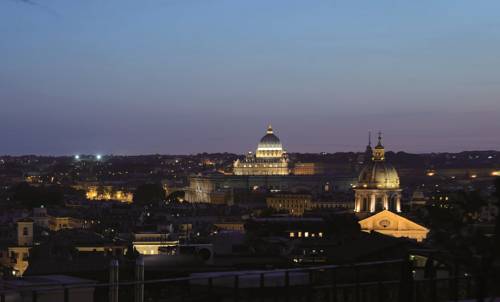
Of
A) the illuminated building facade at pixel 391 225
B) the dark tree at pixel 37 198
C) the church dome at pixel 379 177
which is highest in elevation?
the church dome at pixel 379 177

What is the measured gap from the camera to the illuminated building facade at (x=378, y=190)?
Result: 92688 mm

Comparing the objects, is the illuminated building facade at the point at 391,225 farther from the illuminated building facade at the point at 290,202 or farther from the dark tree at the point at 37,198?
the dark tree at the point at 37,198

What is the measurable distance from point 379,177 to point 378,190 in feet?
4.45

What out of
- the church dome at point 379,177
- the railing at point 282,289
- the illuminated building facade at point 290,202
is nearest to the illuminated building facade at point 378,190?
the church dome at point 379,177

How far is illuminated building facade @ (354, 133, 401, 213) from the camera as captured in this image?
92.7 metres

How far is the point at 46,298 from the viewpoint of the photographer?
13.3m

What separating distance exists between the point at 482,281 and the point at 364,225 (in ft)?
227

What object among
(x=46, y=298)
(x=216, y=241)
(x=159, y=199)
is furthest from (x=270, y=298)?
(x=159, y=199)

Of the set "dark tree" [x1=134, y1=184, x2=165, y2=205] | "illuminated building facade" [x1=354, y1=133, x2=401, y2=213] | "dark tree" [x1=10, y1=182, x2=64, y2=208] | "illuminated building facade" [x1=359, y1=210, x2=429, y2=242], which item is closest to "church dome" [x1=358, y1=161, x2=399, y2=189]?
"illuminated building facade" [x1=354, y1=133, x2=401, y2=213]

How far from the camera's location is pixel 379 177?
94062 mm

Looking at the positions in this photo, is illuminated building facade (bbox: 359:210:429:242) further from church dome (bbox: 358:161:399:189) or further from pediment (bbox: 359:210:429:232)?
church dome (bbox: 358:161:399:189)

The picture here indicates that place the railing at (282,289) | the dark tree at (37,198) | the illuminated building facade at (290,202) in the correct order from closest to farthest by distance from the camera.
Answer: the railing at (282,289) < the dark tree at (37,198) < the illuminated building facade at (290,202)

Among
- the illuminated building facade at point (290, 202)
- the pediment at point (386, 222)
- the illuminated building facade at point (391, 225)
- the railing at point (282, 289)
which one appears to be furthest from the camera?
the illuminated building facade at point (290, 202)

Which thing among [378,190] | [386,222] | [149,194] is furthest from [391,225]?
[149,194]
